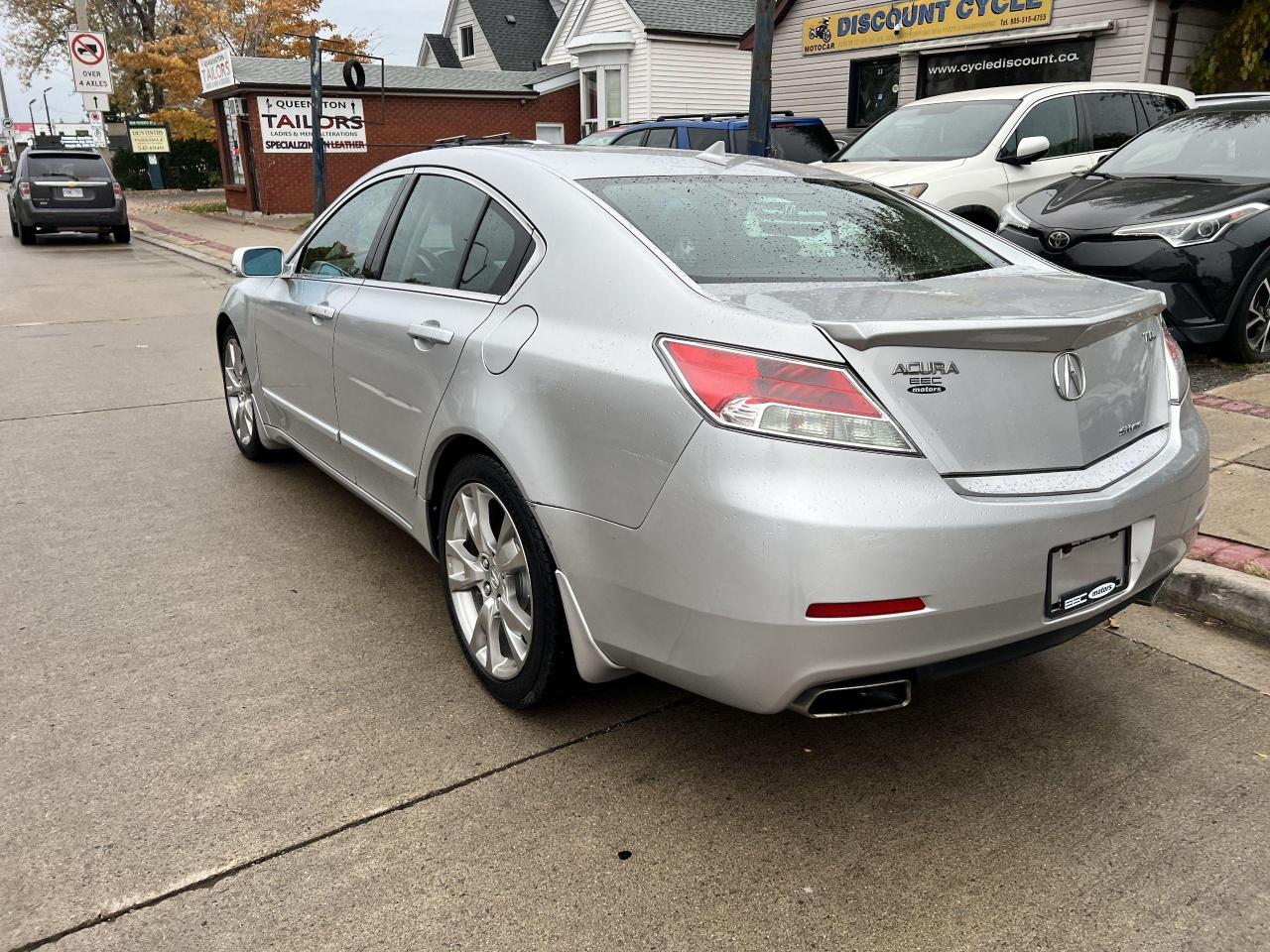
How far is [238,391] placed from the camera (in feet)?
18.4

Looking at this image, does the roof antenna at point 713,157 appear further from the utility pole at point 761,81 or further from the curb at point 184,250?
the curb at point 184,250

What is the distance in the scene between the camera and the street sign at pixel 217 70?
23.5 meters

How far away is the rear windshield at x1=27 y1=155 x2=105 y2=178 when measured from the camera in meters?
19.0

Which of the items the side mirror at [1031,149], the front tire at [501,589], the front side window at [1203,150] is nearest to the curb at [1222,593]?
the front tire at [501,589]

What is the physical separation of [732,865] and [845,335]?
128cm

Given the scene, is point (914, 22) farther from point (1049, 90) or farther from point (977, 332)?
point (977, 332)

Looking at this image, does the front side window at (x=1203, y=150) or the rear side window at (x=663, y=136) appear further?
the rear side window at (x=663, y=136)

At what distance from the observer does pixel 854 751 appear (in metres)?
2.95

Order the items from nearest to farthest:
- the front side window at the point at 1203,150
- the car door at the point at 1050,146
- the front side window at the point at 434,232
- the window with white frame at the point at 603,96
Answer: the front side window at the point at 434,232 < the front side window at the point at 1203,150 < the car door at the point at 1050,146 < the window with white frame at the point at 603,96

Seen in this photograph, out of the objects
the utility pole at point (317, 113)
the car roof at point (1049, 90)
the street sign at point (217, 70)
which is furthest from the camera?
the street sign at point (217, 70)

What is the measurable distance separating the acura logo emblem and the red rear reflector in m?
0.67

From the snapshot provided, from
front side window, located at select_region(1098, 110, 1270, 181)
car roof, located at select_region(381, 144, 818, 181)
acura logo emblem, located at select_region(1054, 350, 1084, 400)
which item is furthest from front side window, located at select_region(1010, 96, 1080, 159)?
acura logo emblem, located at select_region(1054, 350, 1084, 400)

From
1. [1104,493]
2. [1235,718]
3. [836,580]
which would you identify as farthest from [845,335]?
[1235,718]

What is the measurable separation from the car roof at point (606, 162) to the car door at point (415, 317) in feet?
0.29
